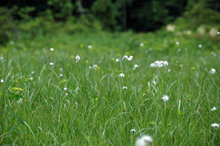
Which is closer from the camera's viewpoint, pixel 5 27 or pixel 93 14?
pixel 5 27

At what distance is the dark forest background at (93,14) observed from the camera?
10.5 metres

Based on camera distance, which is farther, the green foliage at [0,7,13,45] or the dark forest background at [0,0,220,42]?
the dark forest background at [0,0,220,42]

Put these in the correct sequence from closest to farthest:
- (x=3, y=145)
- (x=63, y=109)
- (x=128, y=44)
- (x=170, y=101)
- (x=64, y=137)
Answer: (x=3, y=145) < (x=64, y=137) < (x=63, y=109) < (x=170, y=101) < (x=128, y=44)

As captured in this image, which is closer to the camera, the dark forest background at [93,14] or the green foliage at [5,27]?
the green foliage at [5,27]

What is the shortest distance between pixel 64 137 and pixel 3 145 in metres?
0.47

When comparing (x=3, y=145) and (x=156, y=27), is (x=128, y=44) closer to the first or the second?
Answer: (x=3, y=145)

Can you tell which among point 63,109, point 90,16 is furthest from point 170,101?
point 90,16

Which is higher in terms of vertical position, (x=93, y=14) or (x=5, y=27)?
(x=5, y=27)

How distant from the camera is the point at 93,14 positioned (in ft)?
61.5

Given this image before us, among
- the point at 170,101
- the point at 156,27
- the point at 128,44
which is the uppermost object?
the point at 170,101

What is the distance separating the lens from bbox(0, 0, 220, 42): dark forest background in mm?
10525

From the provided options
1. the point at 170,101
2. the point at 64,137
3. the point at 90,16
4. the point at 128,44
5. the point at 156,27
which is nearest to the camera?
the point at 64,137

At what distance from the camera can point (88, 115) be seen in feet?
6.31

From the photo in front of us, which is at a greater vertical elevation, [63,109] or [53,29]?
[63,109]
